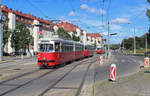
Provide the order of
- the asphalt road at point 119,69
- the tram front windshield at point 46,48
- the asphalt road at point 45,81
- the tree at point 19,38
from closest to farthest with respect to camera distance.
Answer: the asphalt road at point 45,81
the asphalt road at point 119,69
the tram front windshield at point 46,48
the tree at point 19,38

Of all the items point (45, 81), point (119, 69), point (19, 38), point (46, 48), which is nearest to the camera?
point (45, 81)

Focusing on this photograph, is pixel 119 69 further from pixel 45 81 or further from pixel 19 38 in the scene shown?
pixel 19 38

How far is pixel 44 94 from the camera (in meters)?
8.31

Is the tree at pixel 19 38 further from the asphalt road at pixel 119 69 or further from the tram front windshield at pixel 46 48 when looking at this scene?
the tram front windshield at pixel 46 48

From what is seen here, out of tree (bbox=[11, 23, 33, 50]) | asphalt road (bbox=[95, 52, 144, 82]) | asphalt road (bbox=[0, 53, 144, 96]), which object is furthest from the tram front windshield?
tree (bbox=[11, 23, 33, 50])

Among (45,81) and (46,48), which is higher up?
(46,48)

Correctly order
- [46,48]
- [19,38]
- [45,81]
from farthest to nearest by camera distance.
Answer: [19,38] < [46,48] < [45,81]

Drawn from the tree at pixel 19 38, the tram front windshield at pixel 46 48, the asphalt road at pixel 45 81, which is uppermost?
the tree at pixel 19 38

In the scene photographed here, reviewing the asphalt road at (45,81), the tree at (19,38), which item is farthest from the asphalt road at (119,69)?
the tree at (19,38)

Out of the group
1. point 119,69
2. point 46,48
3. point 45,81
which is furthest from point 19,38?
point 45,81

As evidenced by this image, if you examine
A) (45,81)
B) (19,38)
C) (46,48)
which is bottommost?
(45,81)

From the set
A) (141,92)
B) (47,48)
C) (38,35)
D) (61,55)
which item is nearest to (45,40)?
(47,48)

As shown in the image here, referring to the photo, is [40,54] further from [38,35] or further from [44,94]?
[38,35]

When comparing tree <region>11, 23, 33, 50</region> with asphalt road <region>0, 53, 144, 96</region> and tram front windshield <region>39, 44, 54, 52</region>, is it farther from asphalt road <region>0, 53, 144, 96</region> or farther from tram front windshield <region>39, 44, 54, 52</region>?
asphalt road <region>0, 53, 144, 96</region>
